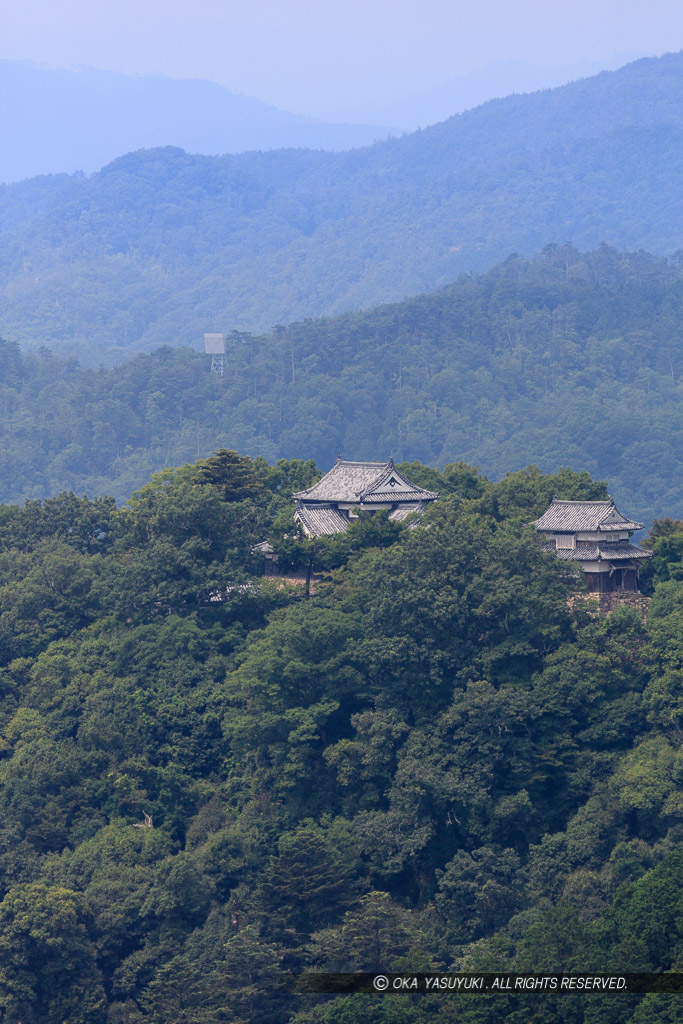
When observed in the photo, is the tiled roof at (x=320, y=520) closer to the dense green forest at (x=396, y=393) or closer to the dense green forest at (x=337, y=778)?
the dense green forest at (x=337, y=778)

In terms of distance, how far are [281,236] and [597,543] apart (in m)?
158

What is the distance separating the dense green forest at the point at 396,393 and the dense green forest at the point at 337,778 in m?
70.2

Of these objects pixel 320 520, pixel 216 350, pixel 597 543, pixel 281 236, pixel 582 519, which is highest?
pixel 281 236

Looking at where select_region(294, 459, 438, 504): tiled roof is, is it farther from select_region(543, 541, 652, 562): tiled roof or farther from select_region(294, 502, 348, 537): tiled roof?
select_region(543, 541, 652, 562): tiled roof

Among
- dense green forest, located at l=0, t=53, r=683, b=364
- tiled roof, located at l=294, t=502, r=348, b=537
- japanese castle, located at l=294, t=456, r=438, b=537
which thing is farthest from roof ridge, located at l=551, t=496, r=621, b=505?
dense green forest, located at l=0, t=53, r=683, b=364

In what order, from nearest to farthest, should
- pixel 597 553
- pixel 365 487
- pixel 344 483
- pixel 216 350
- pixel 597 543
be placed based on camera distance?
1. pixel 597 553
2. pixel 597 543
3. pixel 365 487
4. pixel 344 483
5. pixel 216 350

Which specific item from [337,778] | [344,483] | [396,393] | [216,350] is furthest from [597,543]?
[216,350]

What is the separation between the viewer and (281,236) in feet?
619

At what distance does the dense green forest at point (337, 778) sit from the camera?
2692 cm

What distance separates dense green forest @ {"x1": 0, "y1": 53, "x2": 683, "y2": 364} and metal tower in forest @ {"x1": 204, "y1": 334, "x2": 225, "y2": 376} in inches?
1574

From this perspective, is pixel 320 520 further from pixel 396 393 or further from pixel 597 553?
pixel 396 393

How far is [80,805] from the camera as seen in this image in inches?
1239

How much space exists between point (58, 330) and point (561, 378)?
66.9m

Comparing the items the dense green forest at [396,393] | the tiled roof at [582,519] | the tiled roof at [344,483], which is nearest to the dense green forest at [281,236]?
the dense green forest at [396,393]
